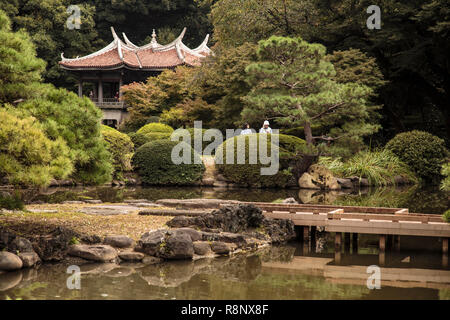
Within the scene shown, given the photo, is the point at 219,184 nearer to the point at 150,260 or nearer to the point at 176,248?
the point at 176,248

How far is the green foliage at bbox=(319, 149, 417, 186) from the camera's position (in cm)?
1962

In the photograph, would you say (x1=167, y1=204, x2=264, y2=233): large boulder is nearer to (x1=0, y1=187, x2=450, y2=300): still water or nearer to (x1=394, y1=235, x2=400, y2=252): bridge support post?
(x1=0, y1=187, x2=450, y2=300): still water

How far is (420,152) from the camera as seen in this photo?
2056 cm

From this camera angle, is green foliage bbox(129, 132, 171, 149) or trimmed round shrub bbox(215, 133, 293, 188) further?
green foliage bbox(129, 132, 171, 149)

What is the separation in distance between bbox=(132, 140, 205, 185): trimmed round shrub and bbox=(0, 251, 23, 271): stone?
1214 cm

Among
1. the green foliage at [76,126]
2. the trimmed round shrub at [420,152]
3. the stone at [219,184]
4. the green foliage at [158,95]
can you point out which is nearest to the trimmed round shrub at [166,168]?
the stone at [219,184]

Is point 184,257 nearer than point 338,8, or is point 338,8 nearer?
point 184,257

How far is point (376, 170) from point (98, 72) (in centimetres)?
1935

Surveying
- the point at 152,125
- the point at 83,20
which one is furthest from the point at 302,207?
the point at 83,20

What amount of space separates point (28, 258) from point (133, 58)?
27.6 m

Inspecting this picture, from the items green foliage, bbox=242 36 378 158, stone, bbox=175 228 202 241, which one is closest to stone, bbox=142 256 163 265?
stone, bbox=175 228 202 241
